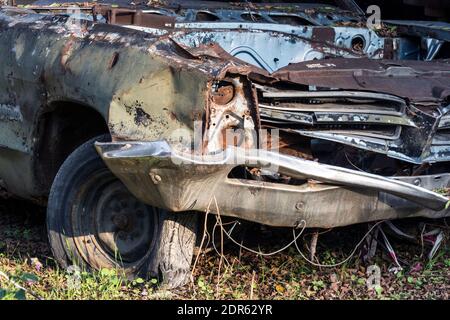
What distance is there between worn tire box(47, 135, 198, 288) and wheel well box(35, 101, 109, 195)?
293 mm

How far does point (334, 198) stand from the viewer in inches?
156

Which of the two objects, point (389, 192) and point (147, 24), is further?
point (147, 24)

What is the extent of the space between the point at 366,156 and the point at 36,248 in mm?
2018

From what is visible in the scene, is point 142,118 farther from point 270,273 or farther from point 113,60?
point 270,273

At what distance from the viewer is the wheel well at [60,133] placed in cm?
452

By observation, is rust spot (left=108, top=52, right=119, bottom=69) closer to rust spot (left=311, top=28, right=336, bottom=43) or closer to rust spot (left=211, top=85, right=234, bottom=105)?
rust spot (left=211, top=85, right=234, bottom=105)

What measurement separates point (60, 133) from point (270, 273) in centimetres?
132

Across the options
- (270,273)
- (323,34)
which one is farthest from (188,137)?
(323,34)

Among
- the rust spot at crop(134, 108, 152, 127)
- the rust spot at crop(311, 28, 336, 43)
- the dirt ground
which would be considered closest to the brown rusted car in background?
the rust spot at crop(134, 108, 152, 127)

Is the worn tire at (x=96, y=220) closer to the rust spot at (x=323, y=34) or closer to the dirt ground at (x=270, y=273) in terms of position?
the dirt ground at (x=270, y=273)

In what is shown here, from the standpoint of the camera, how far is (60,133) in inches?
181
